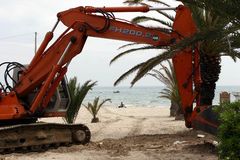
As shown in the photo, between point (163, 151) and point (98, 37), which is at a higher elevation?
point (98, 37)

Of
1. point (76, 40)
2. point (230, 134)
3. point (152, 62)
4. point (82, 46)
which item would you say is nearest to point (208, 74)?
point (152, 62)

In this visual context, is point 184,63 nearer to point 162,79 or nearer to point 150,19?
point 150,19

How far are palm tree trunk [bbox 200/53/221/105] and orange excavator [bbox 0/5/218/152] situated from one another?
2.92m

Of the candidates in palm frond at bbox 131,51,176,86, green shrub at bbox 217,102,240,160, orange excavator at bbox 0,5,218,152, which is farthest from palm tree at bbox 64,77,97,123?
green shrub at bbox 217,102,240,160

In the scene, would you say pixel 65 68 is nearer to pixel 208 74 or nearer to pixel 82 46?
pixel 82 46

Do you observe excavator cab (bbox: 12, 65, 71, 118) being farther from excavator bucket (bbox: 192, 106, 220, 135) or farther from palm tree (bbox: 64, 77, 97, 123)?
palm tree (bbox: 64, 77, 97, 123)

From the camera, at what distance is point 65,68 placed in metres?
12.9

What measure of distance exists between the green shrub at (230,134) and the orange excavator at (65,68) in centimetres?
538

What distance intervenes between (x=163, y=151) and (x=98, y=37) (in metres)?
3.63

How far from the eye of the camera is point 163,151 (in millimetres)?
11398

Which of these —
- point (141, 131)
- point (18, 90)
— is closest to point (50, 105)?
point (18, 90)

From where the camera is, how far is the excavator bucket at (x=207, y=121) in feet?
36.8

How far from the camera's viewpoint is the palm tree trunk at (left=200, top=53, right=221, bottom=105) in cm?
1588

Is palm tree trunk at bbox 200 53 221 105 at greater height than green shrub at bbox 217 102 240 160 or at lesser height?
greater
